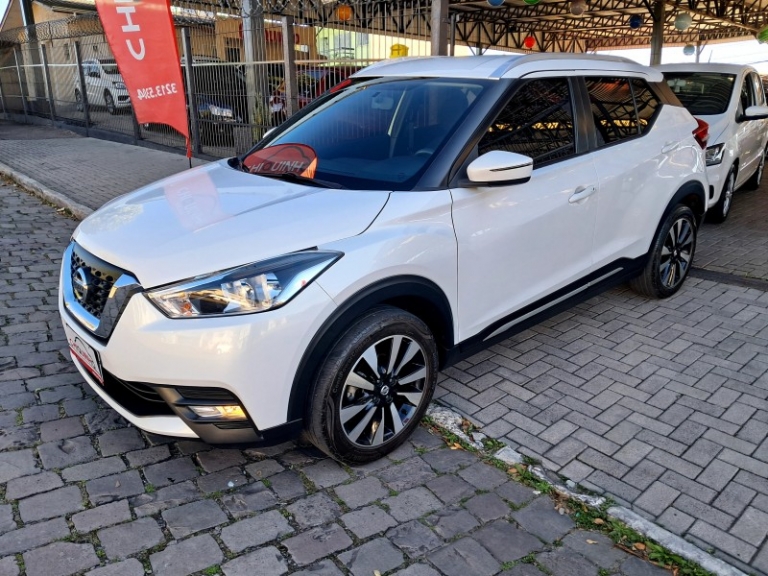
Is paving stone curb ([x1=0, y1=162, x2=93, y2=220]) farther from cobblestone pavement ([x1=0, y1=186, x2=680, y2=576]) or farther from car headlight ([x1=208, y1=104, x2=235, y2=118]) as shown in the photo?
cobblestone pavement ([x1=0, y1=186, x2=680, y2=576])

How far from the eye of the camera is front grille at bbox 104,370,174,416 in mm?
2631

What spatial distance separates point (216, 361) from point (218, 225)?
65cm

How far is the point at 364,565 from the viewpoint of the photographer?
2357 millimetres

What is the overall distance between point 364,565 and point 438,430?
1.02 m

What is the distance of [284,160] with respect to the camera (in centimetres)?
361

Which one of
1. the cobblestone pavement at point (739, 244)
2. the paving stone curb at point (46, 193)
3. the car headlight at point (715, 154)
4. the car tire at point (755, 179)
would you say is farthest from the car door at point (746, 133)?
the paving stone curb at point (46, 193)

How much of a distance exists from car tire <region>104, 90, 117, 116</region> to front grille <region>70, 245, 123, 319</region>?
1283 centimetres

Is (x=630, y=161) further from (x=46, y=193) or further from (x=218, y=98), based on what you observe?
(x=218, y=98)

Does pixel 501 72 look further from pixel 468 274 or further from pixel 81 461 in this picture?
pixel 81 461

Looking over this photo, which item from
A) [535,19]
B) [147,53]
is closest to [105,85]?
[147,53]

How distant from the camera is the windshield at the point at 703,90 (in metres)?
7.02

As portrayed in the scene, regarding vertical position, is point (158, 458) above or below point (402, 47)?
below

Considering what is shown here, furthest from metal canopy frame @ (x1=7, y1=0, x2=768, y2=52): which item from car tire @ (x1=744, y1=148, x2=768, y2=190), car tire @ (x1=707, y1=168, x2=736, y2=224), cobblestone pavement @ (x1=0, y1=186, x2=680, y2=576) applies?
cobblestone pavement @ (x1=0, y1=186, x2=680, y2=576)

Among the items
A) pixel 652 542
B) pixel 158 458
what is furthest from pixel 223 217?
pixel 652 542
